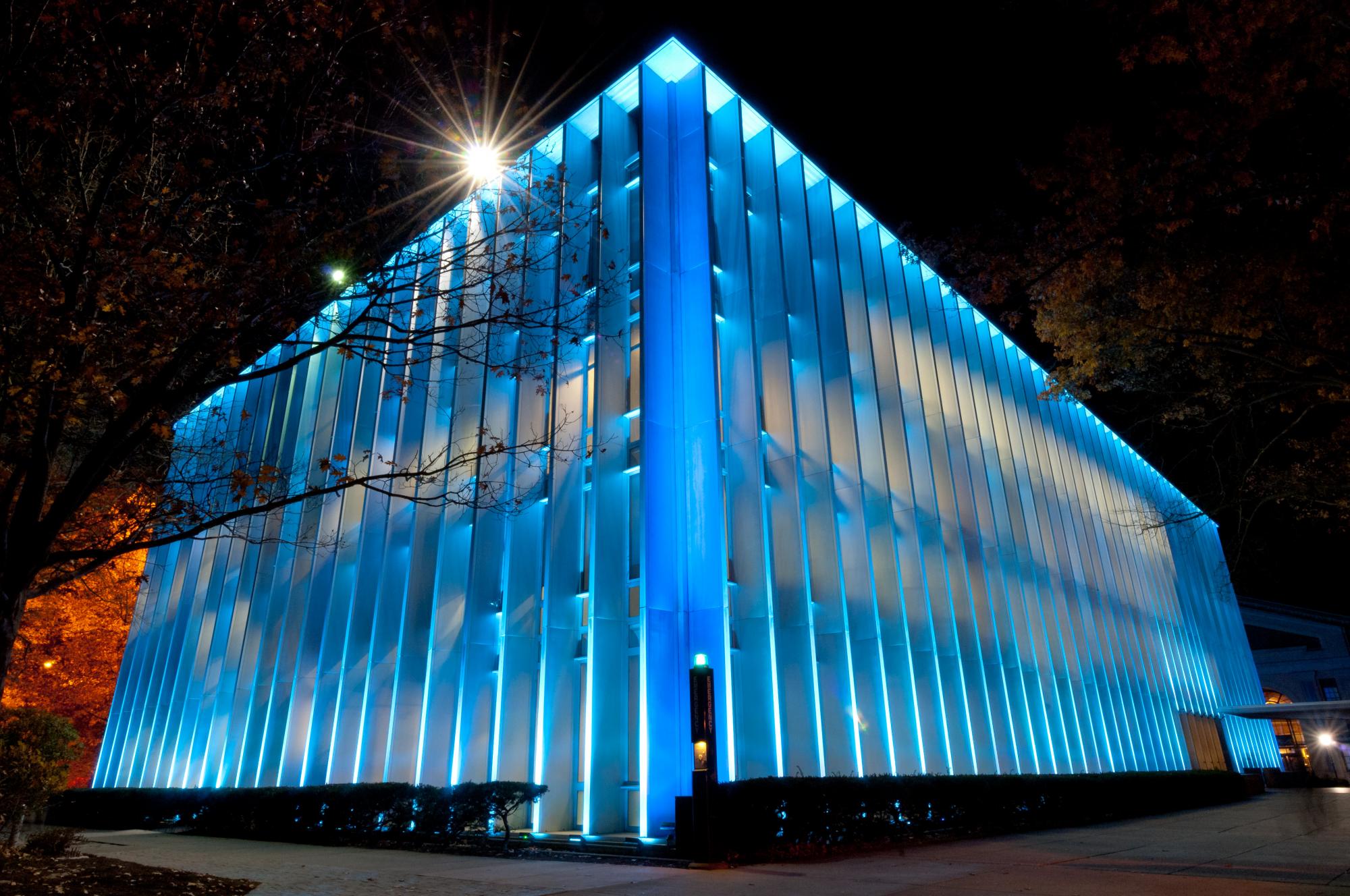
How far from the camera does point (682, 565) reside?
45.0ft

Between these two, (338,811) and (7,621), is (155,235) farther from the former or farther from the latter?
(338,811)

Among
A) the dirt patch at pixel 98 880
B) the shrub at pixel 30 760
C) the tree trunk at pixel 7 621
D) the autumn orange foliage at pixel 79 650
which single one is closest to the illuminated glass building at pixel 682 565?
the shrub at pixel 30 760

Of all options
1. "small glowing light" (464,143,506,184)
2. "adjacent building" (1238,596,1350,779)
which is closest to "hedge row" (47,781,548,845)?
"small glowing light" (464,143,506,184)

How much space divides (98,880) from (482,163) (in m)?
10.6

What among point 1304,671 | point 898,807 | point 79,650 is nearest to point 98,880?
point 898,807

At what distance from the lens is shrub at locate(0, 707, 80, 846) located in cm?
960

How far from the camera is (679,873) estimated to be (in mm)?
9633

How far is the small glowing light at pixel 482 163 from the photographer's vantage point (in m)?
12.3

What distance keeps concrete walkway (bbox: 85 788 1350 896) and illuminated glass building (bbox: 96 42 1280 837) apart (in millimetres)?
2289

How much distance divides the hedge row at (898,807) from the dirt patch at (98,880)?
6012 mm

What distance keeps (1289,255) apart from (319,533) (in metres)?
20.8

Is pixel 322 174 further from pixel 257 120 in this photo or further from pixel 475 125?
pixel 475 125

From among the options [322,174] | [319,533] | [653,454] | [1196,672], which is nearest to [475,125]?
[322,174]

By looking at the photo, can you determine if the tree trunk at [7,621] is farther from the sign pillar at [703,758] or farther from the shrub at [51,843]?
the sign pillar at [703,758]
